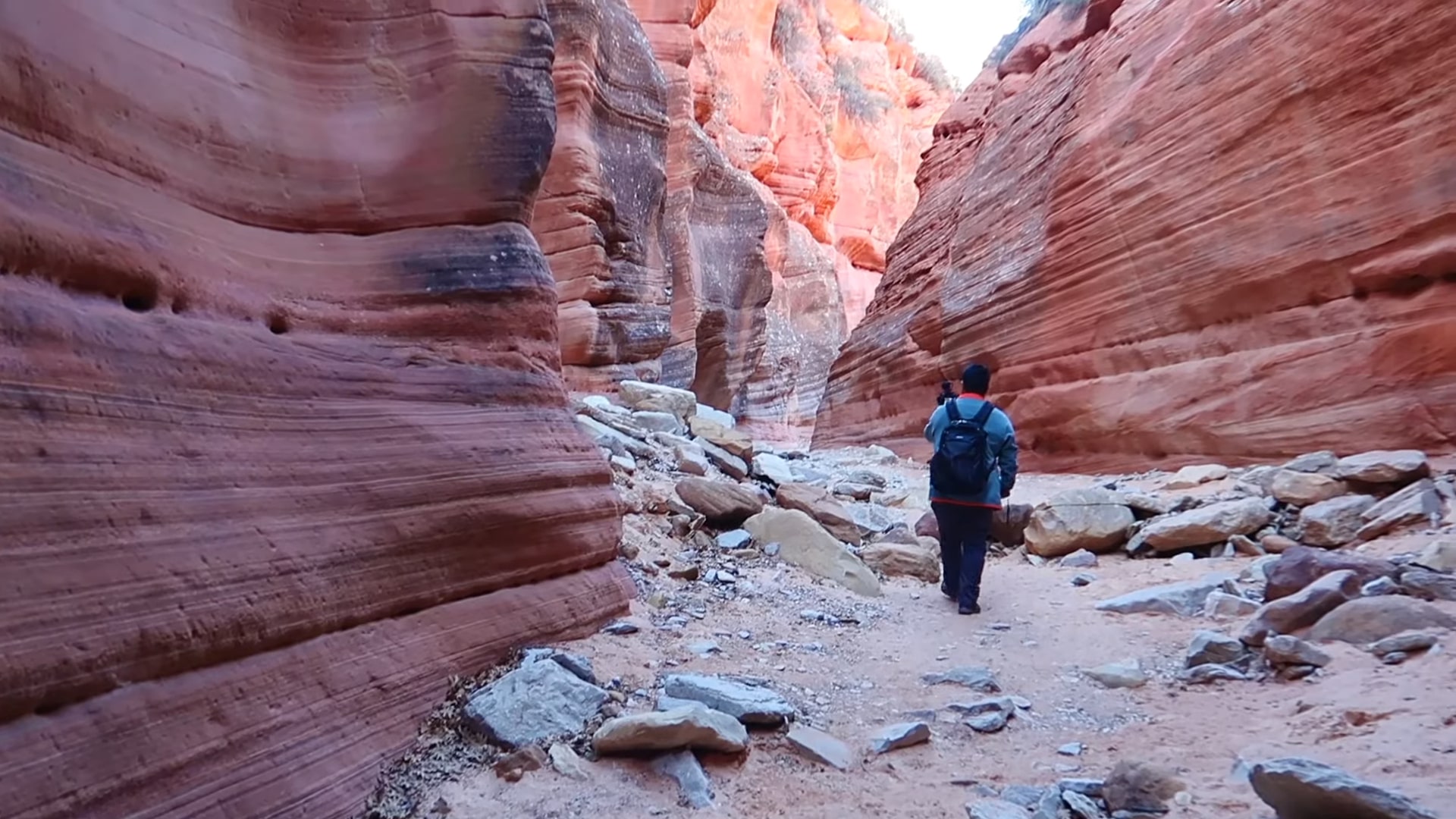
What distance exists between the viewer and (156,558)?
217cm

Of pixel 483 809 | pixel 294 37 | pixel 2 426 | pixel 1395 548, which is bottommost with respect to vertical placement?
pixel 483 809

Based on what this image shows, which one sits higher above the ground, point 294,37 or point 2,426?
point 294,37

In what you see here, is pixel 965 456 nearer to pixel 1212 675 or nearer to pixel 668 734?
pixel 1212 675

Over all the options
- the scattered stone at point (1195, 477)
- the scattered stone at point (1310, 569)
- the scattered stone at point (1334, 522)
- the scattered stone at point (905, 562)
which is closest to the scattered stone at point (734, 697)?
the scattered stone at point (1310, 569)

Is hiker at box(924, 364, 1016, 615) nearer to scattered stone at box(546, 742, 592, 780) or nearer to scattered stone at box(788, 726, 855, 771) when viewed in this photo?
scattered stone at box(788, 726, 855, 771)

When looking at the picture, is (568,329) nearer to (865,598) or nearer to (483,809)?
(865,598)

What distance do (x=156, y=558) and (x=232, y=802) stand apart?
643mm

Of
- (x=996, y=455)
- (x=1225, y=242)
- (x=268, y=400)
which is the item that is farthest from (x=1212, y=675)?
(x=1225, y=242)

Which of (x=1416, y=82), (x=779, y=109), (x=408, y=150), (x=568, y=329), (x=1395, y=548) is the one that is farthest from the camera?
(x=779, y=109)

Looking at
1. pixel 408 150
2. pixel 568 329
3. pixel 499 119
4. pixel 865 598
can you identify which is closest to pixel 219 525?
pixel 408 150

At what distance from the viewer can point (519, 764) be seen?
2.58 meters

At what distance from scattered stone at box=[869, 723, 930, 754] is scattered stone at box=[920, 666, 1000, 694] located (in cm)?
59

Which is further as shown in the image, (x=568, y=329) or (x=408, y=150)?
(x=568, y=329)

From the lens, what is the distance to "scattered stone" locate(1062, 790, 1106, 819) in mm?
2273
